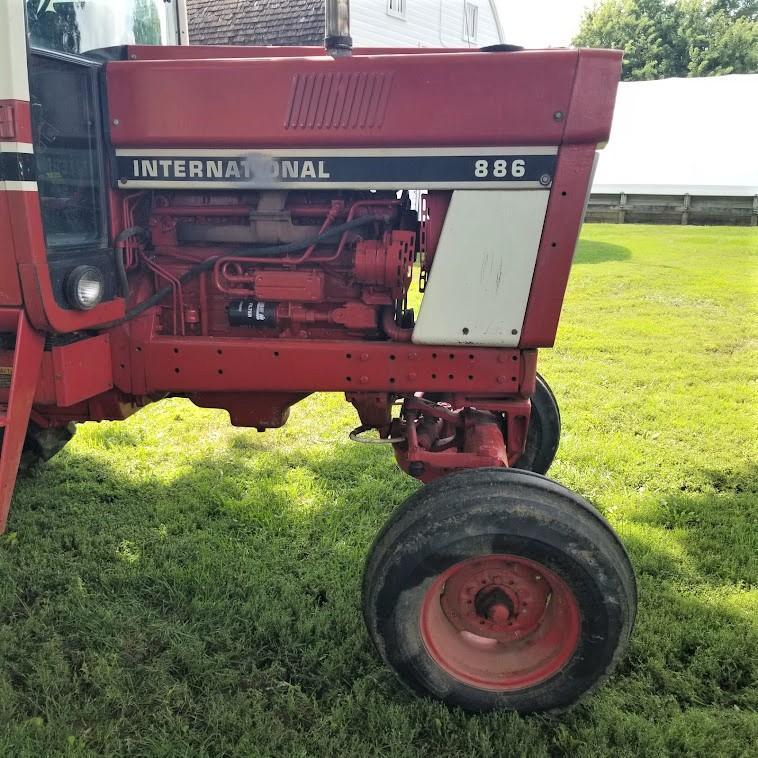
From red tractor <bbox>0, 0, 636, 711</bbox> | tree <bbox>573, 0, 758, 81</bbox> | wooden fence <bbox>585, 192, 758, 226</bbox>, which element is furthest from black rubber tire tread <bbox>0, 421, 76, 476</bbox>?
tree <bbox>573, 0, 758, 81</bbox>

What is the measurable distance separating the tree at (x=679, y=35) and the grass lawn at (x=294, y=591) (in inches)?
1337

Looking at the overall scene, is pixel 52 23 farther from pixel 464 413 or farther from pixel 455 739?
pixel 455 739

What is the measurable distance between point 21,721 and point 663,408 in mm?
4146

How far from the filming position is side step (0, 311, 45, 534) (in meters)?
2.23

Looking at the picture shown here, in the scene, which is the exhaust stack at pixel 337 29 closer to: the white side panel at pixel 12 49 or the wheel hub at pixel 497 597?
the white side panel at pixel 12 49

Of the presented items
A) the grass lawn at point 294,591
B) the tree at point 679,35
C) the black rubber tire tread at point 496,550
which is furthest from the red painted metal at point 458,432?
the tree at point 679,35

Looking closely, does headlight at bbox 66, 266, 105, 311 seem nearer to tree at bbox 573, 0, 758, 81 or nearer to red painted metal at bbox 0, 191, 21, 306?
red painted metal at bbox 0, 191, 21, 306

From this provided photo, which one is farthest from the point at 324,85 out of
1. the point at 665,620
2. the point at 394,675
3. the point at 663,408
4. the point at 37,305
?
the point at 663,408

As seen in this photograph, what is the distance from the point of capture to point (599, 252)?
12.5 metres

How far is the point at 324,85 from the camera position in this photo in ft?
7.66

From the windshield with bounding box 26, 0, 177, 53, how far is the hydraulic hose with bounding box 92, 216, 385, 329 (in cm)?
80

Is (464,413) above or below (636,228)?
above

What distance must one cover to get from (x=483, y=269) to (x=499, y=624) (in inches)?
45.2

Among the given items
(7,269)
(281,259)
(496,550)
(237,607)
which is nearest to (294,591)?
(237,607)
